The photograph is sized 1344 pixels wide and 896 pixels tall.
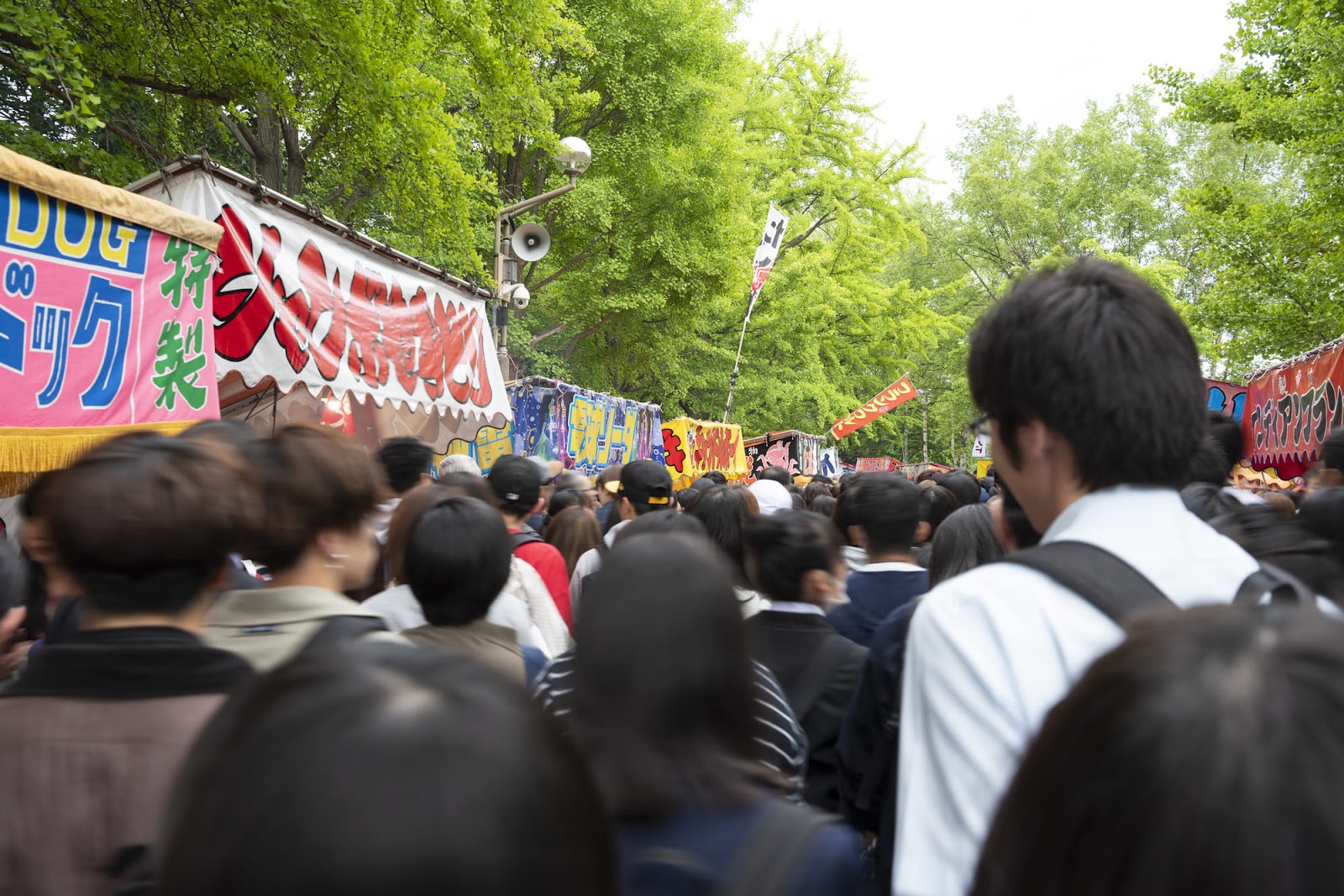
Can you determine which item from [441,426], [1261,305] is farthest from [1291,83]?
[441,426]

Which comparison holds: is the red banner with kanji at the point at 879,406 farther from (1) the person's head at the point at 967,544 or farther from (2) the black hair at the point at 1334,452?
(1) the person's head at the point at 967,544

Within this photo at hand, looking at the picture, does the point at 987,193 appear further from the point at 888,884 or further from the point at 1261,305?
A: the point at 888,884

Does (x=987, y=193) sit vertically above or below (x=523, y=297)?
above

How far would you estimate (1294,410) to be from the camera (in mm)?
10484

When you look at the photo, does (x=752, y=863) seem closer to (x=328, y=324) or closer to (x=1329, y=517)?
(x=1329, y=517)

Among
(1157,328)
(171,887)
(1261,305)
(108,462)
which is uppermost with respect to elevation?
(1261,305)

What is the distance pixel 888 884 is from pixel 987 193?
1310 inches

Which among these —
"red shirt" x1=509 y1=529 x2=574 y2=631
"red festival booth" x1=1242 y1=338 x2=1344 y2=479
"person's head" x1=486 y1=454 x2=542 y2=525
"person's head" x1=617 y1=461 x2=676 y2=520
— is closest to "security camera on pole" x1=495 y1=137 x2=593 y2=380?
"person's head" x1=617 y1=461 x2=676 y2=520

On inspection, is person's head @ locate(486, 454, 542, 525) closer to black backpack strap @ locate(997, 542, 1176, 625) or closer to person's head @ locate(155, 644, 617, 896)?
black backpack strap @ locate(997, 542, 1176, 625)

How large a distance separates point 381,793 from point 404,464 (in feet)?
13.4

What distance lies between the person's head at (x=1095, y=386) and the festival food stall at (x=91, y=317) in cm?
376

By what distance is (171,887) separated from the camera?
0.64 meters

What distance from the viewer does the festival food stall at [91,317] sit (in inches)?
161

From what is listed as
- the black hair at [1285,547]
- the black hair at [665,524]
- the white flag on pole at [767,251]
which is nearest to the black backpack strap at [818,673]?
the black hair at [665,524]
